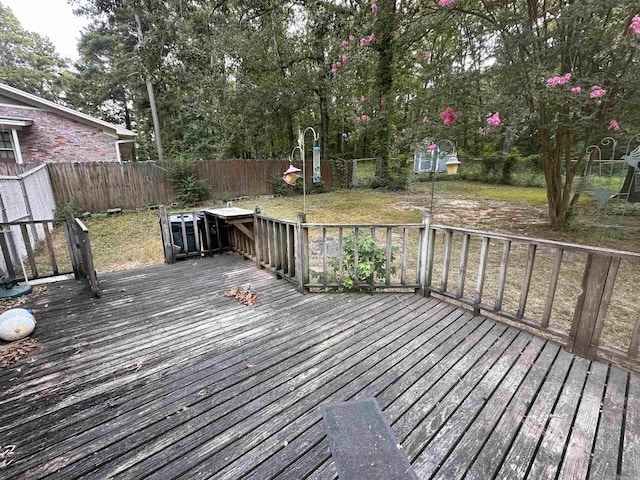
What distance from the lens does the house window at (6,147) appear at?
881cm

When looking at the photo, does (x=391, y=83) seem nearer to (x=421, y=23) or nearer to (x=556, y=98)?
(x=421, y=23)

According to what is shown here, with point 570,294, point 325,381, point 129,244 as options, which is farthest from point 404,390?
point 129,244

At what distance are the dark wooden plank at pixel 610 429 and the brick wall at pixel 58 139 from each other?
44.5 feet

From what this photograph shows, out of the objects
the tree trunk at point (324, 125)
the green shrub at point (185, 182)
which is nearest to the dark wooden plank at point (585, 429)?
the green shrub at point (185, 182)

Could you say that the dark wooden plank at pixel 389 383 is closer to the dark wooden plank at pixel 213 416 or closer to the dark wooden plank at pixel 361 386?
the dark wooden plank at pixel 361 386

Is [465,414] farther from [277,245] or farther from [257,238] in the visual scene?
[257,238]

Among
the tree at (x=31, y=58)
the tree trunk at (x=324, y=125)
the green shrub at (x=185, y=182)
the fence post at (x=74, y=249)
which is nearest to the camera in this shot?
the fence post at (x=74, y=249)

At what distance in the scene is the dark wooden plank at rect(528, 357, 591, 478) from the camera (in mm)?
1342

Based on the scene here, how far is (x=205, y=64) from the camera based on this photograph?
25.9 ft

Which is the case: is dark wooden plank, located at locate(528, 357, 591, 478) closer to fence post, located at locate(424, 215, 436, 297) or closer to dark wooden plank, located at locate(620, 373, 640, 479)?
dark wooden plank, located at locate(620, 373, 640, 479)

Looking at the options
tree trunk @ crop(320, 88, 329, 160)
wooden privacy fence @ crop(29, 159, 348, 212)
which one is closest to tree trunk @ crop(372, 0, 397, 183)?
tree trunk @ crop(320, 88, 329, 160)

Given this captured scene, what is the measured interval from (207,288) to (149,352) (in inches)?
49.1

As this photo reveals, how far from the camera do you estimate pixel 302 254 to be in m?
3.19

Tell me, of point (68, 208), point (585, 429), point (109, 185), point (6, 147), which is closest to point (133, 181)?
point (109, 185)
